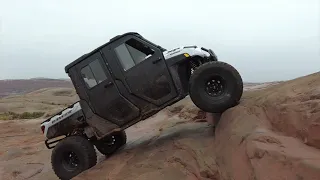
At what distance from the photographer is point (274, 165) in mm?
3988

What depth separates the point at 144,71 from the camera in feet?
22.2

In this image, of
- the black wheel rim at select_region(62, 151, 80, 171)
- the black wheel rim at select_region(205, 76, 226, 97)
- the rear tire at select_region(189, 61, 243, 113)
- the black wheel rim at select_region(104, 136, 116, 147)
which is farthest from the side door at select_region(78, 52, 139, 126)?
the black wheel rim at select_region(104, 136, 116, 147)

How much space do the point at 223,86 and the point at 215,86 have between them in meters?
0.16

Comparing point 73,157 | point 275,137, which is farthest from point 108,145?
point 275,137

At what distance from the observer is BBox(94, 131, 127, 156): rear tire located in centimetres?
843

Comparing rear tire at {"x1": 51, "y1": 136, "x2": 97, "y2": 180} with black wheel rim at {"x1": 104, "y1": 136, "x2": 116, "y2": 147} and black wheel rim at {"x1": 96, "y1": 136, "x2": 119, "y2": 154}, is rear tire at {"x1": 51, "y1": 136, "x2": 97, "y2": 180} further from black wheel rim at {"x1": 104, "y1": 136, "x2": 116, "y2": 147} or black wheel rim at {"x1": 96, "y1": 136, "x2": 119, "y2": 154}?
black wheel rim at {"x1": 104, "y1": 136, "x2": 116, "y2": 147}

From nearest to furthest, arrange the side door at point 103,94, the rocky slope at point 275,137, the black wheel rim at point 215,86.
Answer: the rocky slope at point 275,137
the black wheel rim at point 215,86
the side door at point 103,94

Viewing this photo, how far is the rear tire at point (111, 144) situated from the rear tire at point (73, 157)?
119 centimetres

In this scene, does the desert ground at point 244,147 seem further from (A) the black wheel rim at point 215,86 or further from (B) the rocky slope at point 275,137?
(A) the black wheel rim at point 215,86

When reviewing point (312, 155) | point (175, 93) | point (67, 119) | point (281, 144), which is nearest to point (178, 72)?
point (175, 93)

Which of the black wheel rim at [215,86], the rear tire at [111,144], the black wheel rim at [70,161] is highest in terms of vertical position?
the black wheel rim at [215,86]

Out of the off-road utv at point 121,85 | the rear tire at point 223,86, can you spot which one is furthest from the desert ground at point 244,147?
the off-road utv at point 121,85

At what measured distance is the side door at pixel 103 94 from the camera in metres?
6.87

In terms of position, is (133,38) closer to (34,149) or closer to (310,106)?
(310,106)
